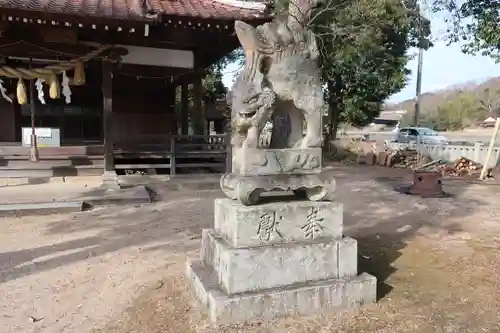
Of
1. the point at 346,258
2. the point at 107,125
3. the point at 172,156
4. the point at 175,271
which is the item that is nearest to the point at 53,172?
the point at 107,125

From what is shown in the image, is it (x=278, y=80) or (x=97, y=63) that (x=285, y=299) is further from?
(x=97, y=63)

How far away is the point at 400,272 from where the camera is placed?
4188 millimetres

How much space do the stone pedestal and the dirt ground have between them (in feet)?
0.41

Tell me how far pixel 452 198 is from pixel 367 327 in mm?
6524

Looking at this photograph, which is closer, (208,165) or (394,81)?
(208,165)

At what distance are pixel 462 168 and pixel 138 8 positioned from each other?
1151 centimetres

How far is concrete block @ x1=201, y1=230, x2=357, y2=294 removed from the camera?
10.5 ft

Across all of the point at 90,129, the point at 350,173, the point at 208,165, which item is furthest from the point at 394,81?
the point at 90,129

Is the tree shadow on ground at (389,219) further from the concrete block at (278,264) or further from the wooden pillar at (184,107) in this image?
the wooden pillar at (184,107)

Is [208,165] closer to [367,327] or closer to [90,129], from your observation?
[90,129]

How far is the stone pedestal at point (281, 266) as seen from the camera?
3.19 meters

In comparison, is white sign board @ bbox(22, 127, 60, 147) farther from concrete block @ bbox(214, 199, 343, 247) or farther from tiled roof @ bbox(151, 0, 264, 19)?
concrete block @ bbox(214, 199, 343, 247)

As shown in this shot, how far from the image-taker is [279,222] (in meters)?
3.40

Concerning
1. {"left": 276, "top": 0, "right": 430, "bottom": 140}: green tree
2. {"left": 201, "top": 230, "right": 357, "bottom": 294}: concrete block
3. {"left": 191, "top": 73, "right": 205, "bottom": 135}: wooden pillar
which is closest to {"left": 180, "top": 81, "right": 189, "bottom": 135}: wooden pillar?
{"left": 191, "top": 73, "right": 205, "bottom": 135}: wooden pillar
